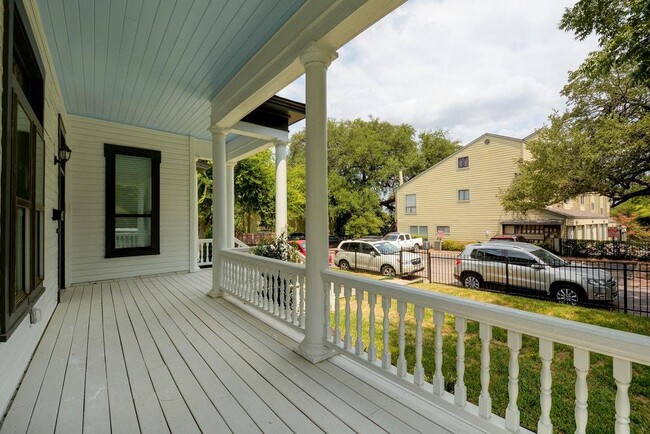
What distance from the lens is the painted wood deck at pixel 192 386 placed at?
5.22ft

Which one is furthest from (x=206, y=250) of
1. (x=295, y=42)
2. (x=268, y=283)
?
(x=295, y=42)

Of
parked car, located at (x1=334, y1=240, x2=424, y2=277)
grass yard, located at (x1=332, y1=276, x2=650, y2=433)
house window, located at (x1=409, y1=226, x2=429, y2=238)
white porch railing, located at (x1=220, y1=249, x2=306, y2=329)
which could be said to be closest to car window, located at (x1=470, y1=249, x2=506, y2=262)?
parked car, located at (x1=334, y1=240, x2=424, y2=277)

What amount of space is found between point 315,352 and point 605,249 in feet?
47.3

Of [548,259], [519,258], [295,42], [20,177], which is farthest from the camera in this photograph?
[519,258]

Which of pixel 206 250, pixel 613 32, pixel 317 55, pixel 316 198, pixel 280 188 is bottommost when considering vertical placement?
pixel 206 250

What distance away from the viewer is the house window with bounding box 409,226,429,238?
58.0ft

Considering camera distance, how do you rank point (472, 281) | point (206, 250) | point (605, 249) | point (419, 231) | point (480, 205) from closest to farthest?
point (472, 281)
point (206, 250)
point (605, 249)
point (480, 205)
point (419, 231)

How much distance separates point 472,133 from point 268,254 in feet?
104

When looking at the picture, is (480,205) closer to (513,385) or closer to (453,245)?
(453,245)

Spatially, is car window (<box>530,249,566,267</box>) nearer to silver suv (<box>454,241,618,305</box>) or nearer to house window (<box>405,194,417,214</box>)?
silver suv (<box>454,241,618,305</box>)

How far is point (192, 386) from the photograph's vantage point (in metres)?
1.95

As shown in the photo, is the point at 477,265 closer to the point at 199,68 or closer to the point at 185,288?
the point at 185,288

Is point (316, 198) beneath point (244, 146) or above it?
beneath

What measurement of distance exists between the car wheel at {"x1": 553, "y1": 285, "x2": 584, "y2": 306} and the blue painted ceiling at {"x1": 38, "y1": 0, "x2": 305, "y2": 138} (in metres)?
6.88
